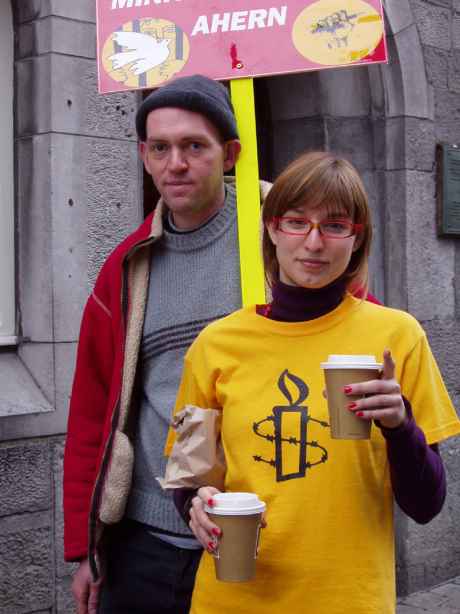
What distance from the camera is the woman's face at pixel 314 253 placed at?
209 centimetres

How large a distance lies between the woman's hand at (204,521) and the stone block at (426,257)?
448cm

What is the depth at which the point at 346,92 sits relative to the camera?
6438mm

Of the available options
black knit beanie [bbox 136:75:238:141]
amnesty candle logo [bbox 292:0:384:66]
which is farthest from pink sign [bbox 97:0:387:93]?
black knit beanie [bbox 136:75:238:141]

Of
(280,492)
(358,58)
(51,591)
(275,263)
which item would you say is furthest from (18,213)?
(280,492)

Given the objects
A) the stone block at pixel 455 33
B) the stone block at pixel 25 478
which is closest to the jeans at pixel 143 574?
the stone block at pixel 25 478

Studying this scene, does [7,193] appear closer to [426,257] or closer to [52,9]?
[52,9]

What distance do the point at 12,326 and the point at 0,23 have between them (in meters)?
1.34

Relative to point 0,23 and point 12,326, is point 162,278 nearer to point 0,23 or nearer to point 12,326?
point 12,326

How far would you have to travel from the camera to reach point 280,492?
6.72 feet

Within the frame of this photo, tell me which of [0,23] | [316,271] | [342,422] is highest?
[0,23]

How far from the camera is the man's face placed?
2596mm

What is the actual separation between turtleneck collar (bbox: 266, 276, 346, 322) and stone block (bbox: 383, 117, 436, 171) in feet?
14.3

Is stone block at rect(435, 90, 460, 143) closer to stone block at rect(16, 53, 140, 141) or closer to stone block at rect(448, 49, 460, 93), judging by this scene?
stone block at rect(448, 49, 460, 93)

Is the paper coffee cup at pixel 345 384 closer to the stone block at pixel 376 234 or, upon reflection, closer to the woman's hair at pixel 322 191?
the woman's hair at pixel 322 191
